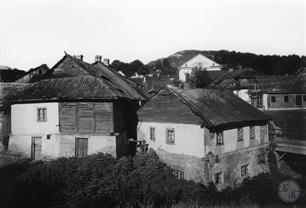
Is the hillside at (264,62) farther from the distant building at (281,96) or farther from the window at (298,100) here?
the window at (298,100)

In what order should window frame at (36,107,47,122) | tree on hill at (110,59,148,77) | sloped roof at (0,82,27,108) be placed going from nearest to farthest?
window frame at (36,107,47,122)
sloped roof at (0,82,27,108)
tree on hill at (110,59,148,77)

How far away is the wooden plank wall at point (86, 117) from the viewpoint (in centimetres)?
2381

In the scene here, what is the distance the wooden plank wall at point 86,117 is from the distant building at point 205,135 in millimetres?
3679

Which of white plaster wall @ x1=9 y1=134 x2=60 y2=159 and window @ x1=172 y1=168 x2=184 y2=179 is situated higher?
white plaster wall @ x1=9 y1=134 x2=60 y2=159

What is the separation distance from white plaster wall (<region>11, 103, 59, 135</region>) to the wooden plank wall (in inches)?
25.2

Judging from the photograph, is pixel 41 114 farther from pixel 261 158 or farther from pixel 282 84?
pixel 282 84

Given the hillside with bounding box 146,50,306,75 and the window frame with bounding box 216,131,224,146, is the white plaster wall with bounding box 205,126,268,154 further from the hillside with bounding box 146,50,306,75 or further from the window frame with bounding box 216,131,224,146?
the hillside with bounding box 146,50,306,75

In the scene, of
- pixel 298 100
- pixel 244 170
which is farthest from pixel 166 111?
pixel 298 100

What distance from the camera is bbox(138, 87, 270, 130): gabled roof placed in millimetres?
22406

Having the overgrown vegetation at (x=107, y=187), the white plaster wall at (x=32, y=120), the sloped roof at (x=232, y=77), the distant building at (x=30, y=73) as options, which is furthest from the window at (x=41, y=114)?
A: the sloped roof at (x=232, y=77)

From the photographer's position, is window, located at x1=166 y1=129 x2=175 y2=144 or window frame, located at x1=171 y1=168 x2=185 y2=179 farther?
window, located at x1=166 y1=129 x2=175 y2=144

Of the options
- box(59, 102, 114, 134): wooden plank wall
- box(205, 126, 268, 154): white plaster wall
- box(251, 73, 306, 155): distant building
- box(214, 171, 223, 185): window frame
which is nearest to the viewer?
box(205, 126, 268, 154): white plaster wall

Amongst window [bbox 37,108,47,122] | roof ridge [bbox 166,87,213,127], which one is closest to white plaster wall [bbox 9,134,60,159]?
window [bbox 37,108,47,122]

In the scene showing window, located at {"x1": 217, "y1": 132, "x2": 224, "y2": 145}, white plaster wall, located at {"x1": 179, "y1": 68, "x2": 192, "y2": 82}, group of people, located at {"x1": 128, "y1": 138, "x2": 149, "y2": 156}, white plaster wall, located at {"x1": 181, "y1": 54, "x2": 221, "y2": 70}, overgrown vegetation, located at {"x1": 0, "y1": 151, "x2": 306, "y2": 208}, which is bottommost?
overgrown vegetation, located at {"x1": 0, "y1": 151, "x2": 306, "y2": 208}
